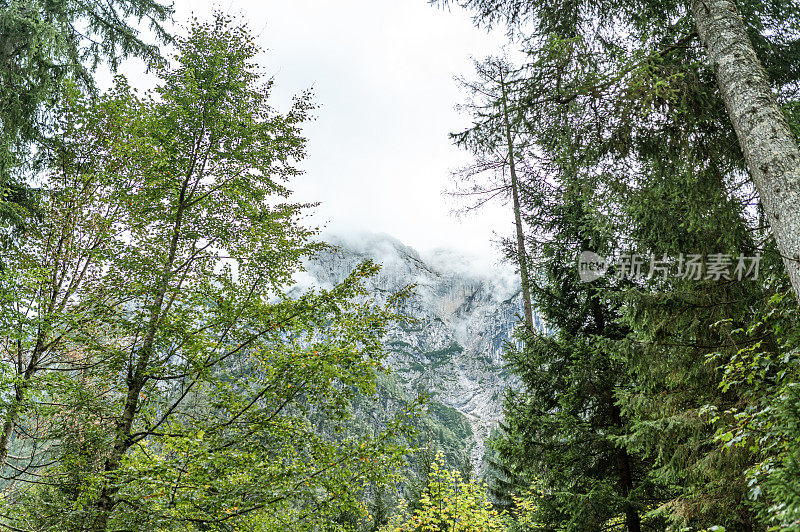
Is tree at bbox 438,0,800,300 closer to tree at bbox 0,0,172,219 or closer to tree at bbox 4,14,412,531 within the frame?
tree at bbox 4,14,412,531


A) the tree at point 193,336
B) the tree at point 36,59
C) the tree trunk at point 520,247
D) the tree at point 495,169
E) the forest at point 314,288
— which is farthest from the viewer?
the tree at point 495,169

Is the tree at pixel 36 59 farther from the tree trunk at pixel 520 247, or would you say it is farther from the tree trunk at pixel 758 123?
the tree trunk at pixel 758 123

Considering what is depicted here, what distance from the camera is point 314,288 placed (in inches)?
219

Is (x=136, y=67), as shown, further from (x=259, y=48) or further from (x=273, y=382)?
(x=273, y=382)

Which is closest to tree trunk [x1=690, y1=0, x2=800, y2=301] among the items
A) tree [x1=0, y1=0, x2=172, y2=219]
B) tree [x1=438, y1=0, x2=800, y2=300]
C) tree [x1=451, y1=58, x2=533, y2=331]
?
tree [x1=438, y1=0, x2=800, y2=300]

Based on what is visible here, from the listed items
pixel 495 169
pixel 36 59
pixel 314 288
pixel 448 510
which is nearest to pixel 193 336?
pixel 314 288

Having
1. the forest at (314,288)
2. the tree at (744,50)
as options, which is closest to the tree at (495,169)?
the forest at (314,288)

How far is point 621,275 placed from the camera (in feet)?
21.6

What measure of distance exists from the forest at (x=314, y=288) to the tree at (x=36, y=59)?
5 cm

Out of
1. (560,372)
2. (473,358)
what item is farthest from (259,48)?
(473,358)

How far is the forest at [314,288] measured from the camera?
3.92 m

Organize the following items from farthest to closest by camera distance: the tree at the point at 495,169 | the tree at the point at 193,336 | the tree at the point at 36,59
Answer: the tree at the point at 495,169 < the tree at the point at 36,59 < the tree at the point at 193,336

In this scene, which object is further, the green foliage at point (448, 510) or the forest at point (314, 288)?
the green foliage at point (448, 510)

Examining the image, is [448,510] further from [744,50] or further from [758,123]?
[744,50]
